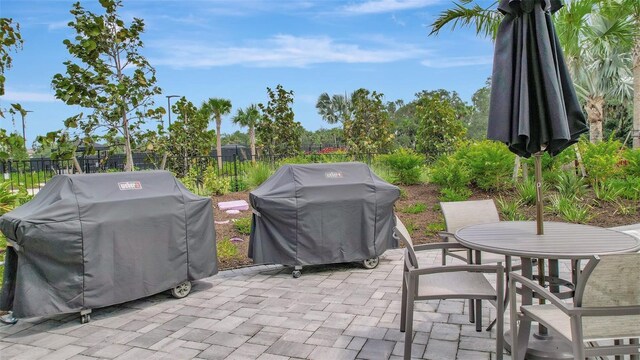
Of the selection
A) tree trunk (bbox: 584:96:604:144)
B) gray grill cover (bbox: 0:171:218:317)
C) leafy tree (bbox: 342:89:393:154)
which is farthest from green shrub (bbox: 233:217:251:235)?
tree trunk (bbox: 584:96:604:144)

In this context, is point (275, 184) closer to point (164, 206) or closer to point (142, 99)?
point (164, 206)

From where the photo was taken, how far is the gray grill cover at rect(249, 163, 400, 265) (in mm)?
5137

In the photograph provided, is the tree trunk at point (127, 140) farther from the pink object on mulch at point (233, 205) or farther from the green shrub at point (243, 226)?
the pink object on mulch at point (233, 205)

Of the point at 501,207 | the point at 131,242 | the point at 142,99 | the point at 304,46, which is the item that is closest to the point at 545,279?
the point at 131,242

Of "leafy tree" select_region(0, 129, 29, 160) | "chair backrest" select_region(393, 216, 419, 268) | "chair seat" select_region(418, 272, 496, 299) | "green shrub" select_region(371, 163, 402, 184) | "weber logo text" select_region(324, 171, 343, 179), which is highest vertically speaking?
"leafy tree" select_region(0, 129, 29, 160)

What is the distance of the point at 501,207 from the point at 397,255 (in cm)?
303

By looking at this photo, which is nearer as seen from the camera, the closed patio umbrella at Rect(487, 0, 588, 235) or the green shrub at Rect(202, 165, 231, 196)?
the closed patio umbrella at Rect(487, 0, 588, 235)

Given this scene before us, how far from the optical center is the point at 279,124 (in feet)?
54.2

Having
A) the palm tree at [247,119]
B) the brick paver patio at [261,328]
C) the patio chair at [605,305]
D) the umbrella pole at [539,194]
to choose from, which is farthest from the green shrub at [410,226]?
the palm tree at [247,119]

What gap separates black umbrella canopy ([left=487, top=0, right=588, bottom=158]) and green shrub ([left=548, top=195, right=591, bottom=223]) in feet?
15.7

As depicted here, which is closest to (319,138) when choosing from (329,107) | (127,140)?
(329,107)

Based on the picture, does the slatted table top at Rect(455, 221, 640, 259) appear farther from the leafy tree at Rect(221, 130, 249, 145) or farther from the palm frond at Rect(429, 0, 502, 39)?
the leafy tree at Rect(221, 130, 249, 145)

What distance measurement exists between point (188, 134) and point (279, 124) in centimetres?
379

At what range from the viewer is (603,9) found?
10820 millimetres
